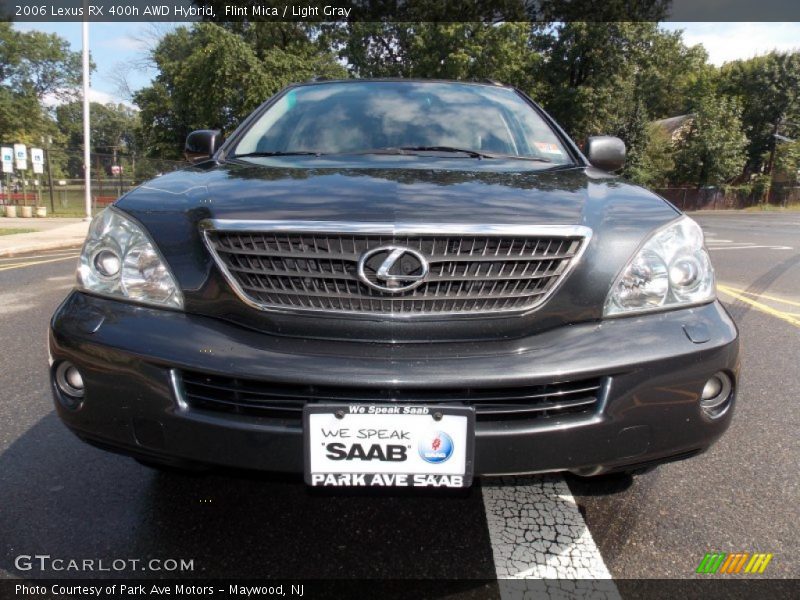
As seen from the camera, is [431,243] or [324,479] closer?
[324,479]

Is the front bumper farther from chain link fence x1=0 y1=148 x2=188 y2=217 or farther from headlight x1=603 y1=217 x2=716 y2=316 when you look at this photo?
chain link fence x1=0 y1=148 x2=188 y2=217

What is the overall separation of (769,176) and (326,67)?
3711cm

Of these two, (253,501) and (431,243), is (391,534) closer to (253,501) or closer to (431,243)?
(253,501)

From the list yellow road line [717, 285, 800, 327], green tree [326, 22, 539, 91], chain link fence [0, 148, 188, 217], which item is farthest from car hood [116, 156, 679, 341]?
green tree [326, 22, 539, 91]

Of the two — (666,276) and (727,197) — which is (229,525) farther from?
(727,197)

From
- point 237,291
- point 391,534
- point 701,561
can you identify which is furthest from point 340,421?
point 701,561

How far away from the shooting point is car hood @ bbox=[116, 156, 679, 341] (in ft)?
5.54

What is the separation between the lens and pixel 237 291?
1685mm

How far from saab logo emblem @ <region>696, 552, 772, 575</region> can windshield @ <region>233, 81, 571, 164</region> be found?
5.32 feet

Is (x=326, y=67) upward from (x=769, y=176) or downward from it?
upward

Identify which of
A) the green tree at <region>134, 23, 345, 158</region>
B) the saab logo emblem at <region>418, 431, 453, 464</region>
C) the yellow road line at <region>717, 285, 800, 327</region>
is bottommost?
the yellow road line at <region>717, 285, 800, 327</region>

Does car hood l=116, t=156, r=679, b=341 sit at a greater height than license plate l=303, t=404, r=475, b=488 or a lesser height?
greater

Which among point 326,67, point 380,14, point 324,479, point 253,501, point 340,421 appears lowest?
point 253,501

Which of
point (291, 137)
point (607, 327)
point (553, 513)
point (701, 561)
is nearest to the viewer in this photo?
point (607, 327)
